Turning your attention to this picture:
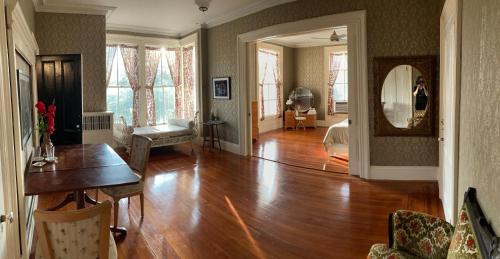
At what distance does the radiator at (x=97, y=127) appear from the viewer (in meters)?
6.79

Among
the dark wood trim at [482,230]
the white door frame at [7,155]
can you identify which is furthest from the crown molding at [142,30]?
the dark wood trim at [482,230]

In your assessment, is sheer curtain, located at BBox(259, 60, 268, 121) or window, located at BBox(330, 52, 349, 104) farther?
window, located at BBox(330, 52, 349, 104)

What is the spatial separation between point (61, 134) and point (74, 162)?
239 cm

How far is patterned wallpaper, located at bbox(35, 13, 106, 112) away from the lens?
254 inches

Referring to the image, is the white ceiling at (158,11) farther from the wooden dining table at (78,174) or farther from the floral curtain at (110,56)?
the wooden dining table at (78,174)

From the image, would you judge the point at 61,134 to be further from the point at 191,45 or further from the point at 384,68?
the point at 384,68

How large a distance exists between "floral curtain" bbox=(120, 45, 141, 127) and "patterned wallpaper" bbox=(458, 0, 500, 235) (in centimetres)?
758

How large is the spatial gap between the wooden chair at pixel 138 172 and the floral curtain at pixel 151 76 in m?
4.86

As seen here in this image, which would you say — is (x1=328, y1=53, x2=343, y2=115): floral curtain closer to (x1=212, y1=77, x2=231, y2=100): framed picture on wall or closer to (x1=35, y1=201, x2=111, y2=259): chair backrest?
(x1=212, y1=77, x2=231, y2=100): framed picture on wall

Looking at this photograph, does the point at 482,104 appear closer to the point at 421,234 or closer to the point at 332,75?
the point at 421,234

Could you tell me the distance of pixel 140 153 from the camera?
4203 mm

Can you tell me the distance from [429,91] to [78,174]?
14.6ft


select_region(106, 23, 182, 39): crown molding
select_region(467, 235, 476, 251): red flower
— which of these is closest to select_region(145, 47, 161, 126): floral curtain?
select_region(106, 23, 182, 39): crown molding

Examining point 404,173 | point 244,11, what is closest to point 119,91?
point 244,11
